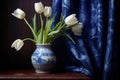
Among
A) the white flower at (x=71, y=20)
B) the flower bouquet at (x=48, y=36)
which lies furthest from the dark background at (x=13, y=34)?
the white flower at (x=71, y=20)

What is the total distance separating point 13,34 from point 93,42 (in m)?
0.56

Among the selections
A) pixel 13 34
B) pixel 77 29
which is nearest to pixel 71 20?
pixel 77 29

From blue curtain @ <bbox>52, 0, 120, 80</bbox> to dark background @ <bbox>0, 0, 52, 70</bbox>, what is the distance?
9.1 inches

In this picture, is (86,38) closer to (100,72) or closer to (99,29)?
(99,29)

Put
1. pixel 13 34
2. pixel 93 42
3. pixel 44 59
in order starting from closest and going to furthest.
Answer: pixel 44 59, pixel 93 42, pixel 13 34

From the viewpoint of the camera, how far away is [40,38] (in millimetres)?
1406

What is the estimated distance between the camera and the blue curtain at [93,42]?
1.41 meters

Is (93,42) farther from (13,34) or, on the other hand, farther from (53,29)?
(13,34)

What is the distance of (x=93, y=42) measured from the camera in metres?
1.46

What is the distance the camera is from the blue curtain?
141 centimetres

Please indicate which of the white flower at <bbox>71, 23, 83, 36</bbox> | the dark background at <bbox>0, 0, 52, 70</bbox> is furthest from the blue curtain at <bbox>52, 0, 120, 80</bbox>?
the dark background at <bbox>0, 0, 52, 70</bbox>

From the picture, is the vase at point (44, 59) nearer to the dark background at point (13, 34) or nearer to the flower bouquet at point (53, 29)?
the flower bouquet at point (53, 29)

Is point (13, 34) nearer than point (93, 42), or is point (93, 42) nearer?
point (93, 42)

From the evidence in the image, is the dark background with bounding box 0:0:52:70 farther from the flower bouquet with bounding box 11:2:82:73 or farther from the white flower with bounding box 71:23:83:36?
the white flower with bounding box 71:23:83:36
